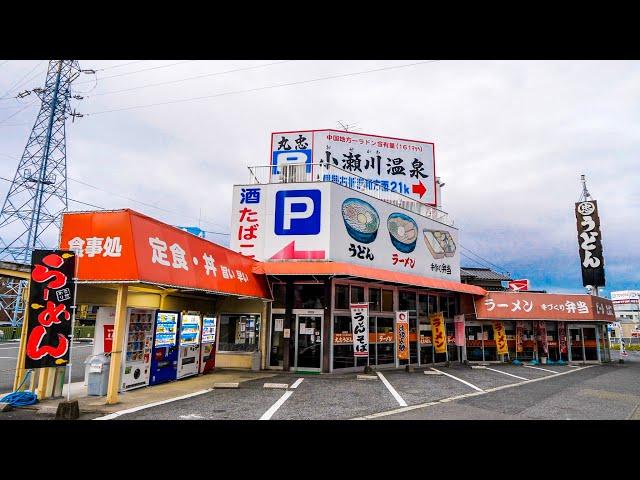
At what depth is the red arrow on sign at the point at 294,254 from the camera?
14328 mm

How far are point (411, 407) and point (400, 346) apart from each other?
6929 mm

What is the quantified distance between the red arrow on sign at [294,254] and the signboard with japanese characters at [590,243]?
58.9ft

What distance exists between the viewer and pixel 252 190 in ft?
50.6

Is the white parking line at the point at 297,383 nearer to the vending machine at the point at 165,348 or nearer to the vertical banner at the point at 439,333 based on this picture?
the vending machine at the point at 165,348

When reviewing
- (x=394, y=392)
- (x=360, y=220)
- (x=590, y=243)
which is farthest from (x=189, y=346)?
(x=590, y=243)

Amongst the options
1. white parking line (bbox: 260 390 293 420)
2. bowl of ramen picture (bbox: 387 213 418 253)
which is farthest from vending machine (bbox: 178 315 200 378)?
bowl of ramen picture (bbox: 387 213 418 253)

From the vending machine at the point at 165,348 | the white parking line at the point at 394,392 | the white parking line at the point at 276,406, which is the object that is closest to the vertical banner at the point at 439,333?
the white parking line at the point at 394,392

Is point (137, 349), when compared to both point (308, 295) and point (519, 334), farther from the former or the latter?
point (519, 334)

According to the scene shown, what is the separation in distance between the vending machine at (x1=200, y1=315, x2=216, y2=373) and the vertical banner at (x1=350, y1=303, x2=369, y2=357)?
197 inches

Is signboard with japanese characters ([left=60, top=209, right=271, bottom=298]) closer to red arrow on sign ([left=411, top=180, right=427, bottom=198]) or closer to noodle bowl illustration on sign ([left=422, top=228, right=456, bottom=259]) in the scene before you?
noodle bowl illustration on sign ([left=422, top=228, right=456, bottom=259])

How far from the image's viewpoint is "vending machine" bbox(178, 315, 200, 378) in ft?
40.2

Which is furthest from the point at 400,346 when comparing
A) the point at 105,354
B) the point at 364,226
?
the point at 105,354
